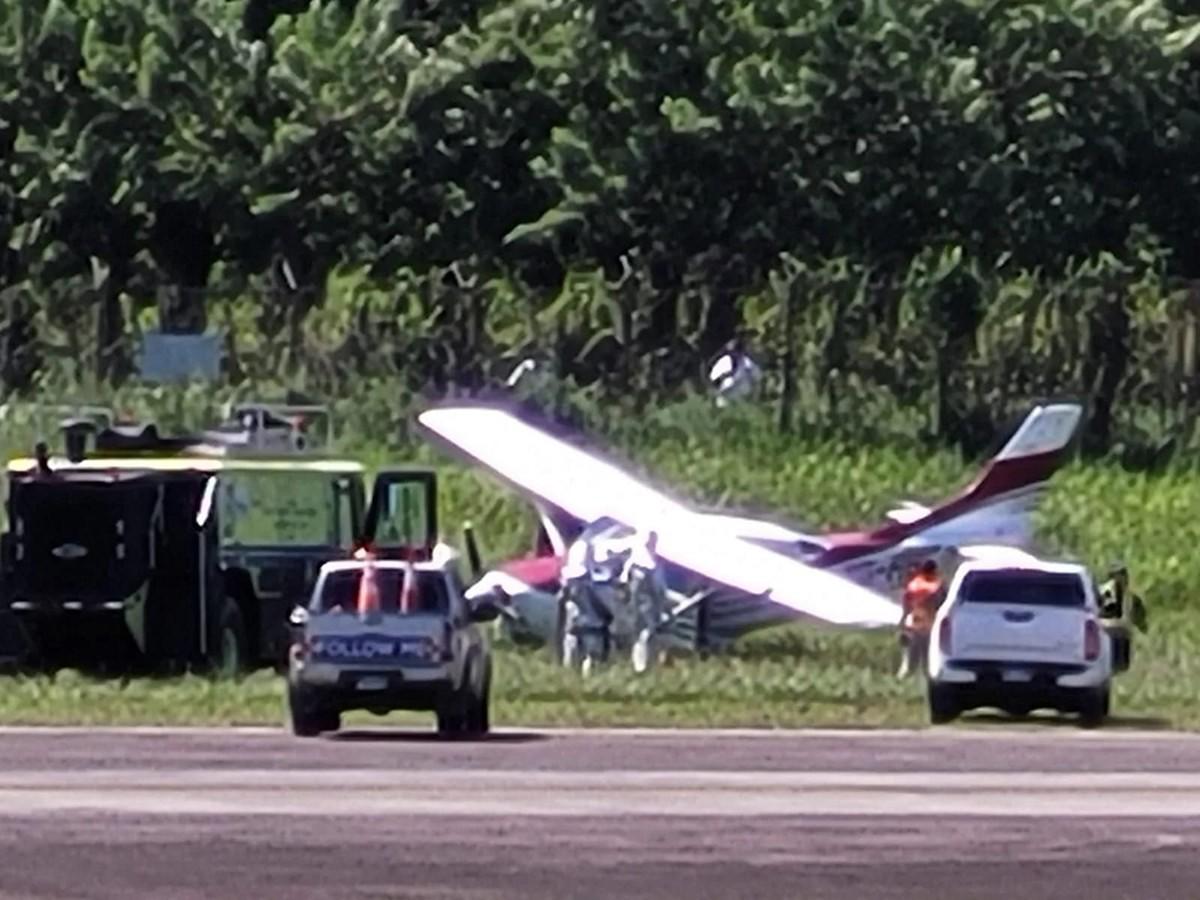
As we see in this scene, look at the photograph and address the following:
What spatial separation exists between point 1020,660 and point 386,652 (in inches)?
Result: 215

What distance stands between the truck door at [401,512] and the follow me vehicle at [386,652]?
5.72m

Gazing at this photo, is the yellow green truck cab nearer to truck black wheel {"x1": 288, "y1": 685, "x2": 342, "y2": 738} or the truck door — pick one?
the truck door

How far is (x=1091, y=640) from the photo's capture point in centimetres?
3581

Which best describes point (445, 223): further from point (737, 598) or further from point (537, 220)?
point (737, 598)

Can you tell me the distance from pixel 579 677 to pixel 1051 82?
1600 centimetres

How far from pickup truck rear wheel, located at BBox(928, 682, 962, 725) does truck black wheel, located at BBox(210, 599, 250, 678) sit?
6.09 metres

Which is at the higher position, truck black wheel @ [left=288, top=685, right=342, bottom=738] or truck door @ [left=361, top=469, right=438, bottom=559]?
truck door @ [left=361, top=469, right=438, bottom=559]

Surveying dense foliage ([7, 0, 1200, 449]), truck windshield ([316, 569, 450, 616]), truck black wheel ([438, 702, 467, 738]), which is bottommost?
truck black wheel ([438, 702, 467, 738])

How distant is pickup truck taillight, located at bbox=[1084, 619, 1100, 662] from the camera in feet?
117

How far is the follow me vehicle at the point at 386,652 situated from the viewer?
3300cm

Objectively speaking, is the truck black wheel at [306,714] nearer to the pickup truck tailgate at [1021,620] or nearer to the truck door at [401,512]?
the pickup truck tailgate at [1021,620]

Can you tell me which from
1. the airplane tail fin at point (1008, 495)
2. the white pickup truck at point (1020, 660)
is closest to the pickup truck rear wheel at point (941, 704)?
the white pickup truck at point (1020, 660)

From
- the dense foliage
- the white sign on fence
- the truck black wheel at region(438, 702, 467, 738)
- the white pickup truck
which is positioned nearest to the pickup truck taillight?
the white pickup truck

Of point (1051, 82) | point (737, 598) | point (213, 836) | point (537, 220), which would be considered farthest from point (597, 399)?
point (213, 836)
